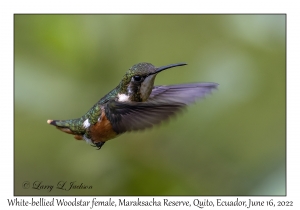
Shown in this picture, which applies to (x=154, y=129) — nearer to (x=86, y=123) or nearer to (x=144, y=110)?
(x=86, y=123)

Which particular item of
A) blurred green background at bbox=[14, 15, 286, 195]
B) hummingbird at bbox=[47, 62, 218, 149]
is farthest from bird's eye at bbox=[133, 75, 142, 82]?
blurred green background at bbox=[14, 15, 286, 195]

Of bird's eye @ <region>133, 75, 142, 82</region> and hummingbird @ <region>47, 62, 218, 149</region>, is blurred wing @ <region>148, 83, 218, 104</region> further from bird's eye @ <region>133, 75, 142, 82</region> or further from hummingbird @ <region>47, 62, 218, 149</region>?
bird's eye @ <region>133, 75, 142, 82</region>

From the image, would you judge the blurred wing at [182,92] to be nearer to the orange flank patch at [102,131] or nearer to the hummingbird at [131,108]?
the hummingbird at [131,108]

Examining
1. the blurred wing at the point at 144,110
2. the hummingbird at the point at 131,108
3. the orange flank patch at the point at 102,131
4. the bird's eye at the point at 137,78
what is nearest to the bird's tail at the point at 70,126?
the hummingbird at the point at 131,108

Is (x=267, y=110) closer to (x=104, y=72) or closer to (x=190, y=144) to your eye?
(x=190, y=144)

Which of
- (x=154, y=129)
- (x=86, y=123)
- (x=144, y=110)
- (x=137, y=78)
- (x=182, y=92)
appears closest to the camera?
(x=144, y=110)

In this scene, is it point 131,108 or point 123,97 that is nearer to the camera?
point 131,108

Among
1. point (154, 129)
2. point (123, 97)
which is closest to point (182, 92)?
point (154, 129)
